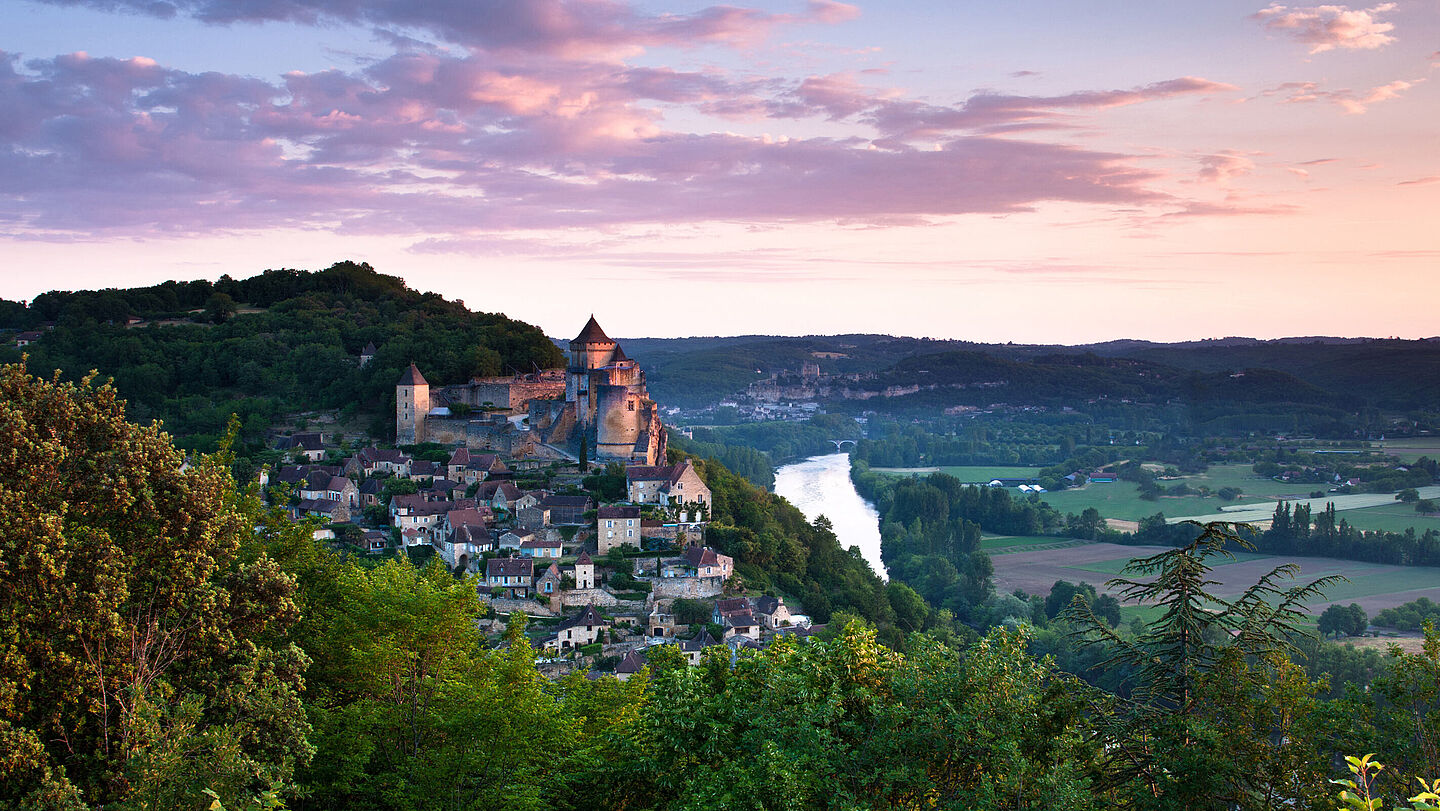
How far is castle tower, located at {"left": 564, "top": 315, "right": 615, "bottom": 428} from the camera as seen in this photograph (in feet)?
159

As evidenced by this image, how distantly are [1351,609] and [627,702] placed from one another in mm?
46116

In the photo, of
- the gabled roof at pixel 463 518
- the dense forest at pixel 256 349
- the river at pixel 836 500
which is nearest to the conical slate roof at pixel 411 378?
the dense forest at pixel 256 349

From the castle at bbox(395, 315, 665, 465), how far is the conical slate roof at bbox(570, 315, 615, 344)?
0.05 m

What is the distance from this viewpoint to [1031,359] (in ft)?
600

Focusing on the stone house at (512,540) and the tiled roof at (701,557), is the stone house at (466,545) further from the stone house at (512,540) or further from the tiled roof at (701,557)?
the tiled roof at (701,557)

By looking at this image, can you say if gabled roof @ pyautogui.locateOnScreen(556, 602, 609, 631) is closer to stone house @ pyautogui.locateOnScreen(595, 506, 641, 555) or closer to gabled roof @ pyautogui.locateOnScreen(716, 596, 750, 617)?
gabled roof @ pyautogui.locateOnScreen(716, 596, 750, 617)

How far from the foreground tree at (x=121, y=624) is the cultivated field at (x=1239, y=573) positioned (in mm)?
49886

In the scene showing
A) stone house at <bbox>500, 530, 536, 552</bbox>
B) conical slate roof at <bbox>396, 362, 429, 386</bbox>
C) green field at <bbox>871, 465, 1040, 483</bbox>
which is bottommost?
green field at <bbox>871, 465, 1040, 483</bbox>

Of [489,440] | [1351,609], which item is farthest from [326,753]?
[1351,609]

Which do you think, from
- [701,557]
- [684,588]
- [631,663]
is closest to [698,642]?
[631,663]

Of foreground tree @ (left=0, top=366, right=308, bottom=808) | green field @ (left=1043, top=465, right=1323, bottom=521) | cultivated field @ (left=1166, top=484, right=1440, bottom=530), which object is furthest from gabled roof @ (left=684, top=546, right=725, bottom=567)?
green field @ (left=1043, top=465, right=1323, bottom=521)

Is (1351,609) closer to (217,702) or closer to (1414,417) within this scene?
(217,702)

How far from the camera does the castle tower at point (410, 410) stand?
4994 cm

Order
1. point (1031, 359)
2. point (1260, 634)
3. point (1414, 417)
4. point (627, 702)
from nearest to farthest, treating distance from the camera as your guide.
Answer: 1. point (1260, 634)
2. point (627, 702)
3. point (1414, 417)
4. point (1031, 359)
